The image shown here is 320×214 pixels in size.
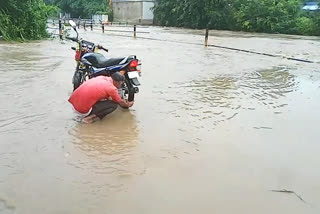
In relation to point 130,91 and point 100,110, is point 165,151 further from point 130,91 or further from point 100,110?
point 130,91

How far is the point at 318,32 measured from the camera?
3491 centimetres

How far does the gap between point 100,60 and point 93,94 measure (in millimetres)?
1322

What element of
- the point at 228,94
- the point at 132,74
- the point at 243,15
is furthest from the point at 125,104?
the point at 243,15

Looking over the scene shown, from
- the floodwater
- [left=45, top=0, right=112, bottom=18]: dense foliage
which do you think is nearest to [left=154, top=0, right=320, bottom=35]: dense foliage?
[left=45, top=0, right=112, bottom=18]: dense foliage

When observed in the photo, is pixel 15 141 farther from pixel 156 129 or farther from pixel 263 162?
pixel 263 162

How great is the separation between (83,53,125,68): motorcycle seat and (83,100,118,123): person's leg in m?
1.03

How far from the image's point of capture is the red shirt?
539 cm

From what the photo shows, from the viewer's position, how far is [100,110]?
5539 mm

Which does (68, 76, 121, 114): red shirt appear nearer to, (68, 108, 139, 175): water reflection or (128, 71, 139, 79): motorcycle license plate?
(68, 108, 139, 175): water reflection

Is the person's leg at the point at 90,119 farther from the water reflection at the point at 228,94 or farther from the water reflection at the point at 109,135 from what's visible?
the water reflection at the point at 228,94

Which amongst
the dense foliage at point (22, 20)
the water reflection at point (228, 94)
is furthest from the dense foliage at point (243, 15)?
the water reflection at point (228, 94)

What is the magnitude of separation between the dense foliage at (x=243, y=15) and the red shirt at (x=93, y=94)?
3371 cm

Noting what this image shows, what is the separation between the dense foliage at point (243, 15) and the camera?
36969mm

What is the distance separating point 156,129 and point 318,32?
110 feet
